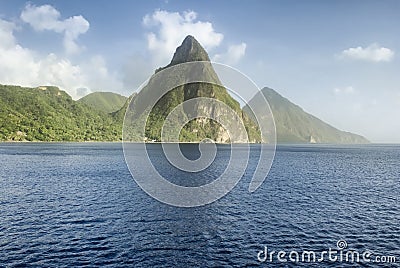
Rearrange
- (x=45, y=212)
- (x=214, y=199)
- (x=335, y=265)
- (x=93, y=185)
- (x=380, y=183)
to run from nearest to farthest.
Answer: (x=335, y=265)
(x=45, y=212)
(x=214, y=199)
(x=93, y=185)
(x=380, y=183)

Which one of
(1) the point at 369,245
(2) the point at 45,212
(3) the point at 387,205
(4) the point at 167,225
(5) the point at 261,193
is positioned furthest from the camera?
(5) the point at 261,193

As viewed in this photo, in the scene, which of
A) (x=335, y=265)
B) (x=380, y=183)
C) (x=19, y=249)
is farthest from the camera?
(x=380, y=183)

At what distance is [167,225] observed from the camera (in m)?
44.2

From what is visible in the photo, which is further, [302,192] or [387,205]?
[302,192]

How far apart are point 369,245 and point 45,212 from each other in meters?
47.0

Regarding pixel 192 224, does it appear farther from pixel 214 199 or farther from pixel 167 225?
pixel 214 199

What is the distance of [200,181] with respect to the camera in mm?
88062

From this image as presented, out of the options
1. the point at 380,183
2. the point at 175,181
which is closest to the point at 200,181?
the point at 175,181

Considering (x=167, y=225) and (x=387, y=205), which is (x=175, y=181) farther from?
(x=387, y=205)

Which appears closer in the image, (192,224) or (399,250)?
(399,250)

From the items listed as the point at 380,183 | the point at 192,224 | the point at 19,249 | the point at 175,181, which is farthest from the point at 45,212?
the point at 380,183

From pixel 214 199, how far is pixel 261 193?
12.0 meters

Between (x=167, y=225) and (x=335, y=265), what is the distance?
2284 centimetres

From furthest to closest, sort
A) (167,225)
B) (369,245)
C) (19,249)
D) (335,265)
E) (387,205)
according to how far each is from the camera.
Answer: (387,205), (167,225), (369,245), (19,249), (335,265)
